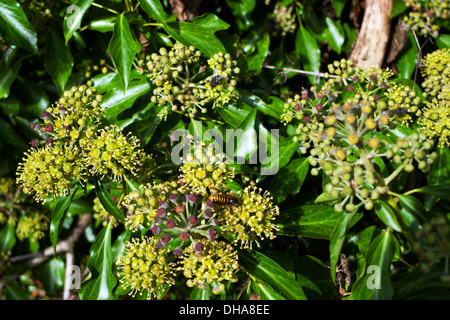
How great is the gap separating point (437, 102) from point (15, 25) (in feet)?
10.4

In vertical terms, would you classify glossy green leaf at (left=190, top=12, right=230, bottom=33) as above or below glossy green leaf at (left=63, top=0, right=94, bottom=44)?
above

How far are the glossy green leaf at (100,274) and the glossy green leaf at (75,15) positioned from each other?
4.75 feet

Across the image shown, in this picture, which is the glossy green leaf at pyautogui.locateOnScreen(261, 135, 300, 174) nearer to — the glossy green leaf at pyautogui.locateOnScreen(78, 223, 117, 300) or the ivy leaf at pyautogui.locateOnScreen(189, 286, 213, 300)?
the ivy leaf at pyautogui.locateOnScreen(189, 286, 213, 300)

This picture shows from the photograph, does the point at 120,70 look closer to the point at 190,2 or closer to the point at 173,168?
the point at 173,168

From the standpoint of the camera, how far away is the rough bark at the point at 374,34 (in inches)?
130

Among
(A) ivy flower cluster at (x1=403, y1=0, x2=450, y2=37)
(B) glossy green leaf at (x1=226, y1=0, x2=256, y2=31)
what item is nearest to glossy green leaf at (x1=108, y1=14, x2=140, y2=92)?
(B) glossy green leaf at (x1=226, y1=0, x2=256, y2=31)

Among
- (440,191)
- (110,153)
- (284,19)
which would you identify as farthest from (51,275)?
(440,191)

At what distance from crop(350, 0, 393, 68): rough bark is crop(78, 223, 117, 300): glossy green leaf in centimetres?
262

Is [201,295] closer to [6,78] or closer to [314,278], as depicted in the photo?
[314,278]

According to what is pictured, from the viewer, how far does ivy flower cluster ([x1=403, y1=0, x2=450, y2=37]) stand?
10.6ft

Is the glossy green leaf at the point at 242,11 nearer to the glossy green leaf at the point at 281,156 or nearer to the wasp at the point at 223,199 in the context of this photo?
the glossy green leaf at the point at 281,156

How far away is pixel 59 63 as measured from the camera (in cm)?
313

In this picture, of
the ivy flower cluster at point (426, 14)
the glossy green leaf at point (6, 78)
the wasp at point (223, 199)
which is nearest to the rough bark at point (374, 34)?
the ivy flower cluster at point (426, 14)

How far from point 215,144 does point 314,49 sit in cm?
168
